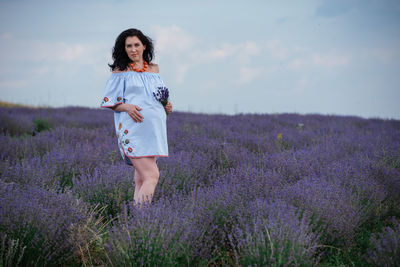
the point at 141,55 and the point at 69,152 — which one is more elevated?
the point at 141,55

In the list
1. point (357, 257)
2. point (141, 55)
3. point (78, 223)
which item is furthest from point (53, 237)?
point (357, 257)

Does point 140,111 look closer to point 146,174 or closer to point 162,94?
point 162,94

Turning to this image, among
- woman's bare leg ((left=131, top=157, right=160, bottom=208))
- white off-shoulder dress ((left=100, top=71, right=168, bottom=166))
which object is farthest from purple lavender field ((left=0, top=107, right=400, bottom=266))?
white off-shoulder dress ((left=100, top=71, right=168, bottom=166))

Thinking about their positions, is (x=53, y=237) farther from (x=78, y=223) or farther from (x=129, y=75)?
(x=129, y=75)

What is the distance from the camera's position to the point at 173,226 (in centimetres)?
203

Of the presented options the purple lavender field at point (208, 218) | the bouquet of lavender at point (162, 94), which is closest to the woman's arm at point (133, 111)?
the bouquet of lavender at point (162, 94)

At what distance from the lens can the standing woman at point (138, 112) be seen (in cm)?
246

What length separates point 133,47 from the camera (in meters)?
2.64

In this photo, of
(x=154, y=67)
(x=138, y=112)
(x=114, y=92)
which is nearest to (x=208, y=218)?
(x=138, y=112)

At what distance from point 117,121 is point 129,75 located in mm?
390

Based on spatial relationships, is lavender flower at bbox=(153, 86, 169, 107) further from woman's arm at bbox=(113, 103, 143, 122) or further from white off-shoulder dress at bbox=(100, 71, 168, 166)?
woman's arm at bbox=(113, 103, 143, 122)

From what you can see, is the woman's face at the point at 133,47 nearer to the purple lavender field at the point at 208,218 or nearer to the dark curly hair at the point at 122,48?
the dark curly hair at the point at 122,48

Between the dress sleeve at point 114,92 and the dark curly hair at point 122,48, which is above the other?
the dark curly hair at point 122,48

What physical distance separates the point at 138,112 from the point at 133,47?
60 centimetres
